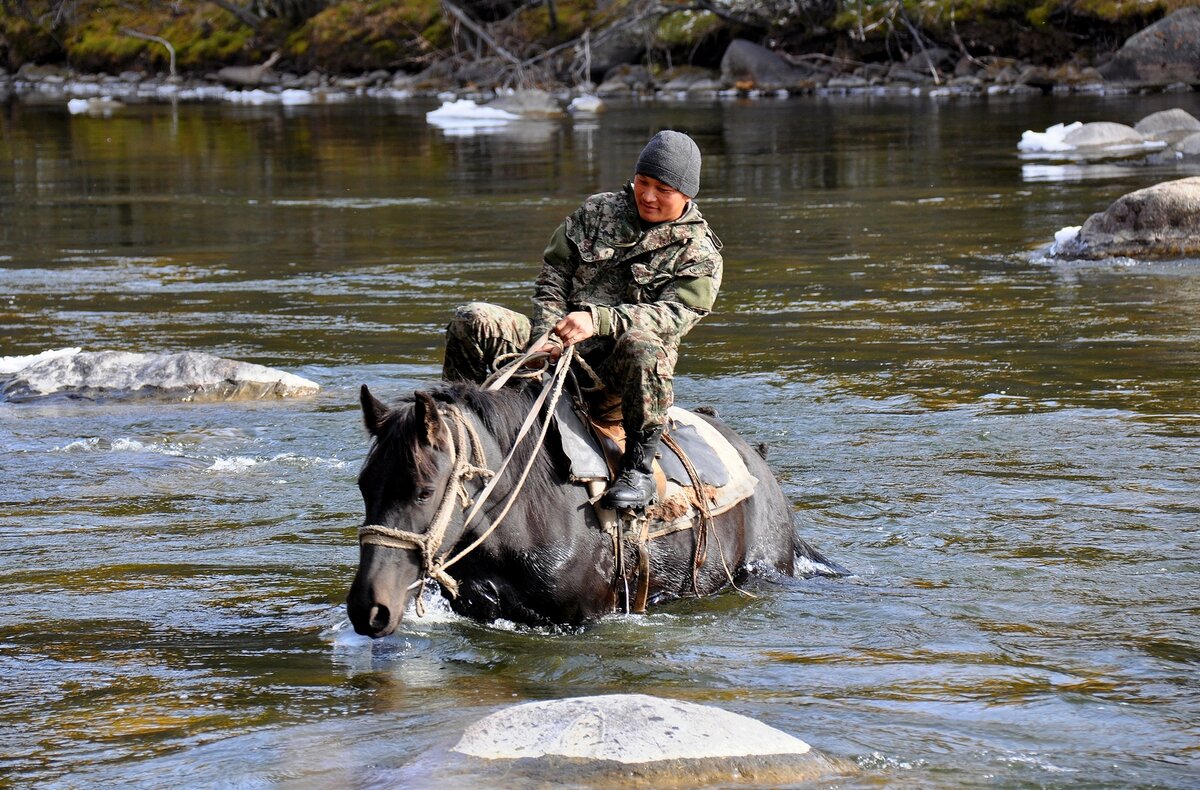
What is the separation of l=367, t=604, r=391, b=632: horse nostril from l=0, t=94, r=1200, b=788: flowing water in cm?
40

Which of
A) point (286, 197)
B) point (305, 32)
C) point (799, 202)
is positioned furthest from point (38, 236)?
point (305, 32)

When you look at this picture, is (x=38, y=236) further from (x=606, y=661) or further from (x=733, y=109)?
(x=733, y=109)

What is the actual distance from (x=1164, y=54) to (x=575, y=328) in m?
47.6

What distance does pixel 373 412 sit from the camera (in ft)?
18.2

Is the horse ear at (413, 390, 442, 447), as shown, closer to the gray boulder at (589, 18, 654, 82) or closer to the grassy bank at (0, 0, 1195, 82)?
the grassy bank at (0, 0, 1195, 82)

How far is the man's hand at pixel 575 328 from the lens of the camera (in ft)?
20.1

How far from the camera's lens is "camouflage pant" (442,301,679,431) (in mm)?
6297

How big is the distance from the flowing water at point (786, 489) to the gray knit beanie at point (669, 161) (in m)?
1.88

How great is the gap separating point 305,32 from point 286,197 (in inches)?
1995

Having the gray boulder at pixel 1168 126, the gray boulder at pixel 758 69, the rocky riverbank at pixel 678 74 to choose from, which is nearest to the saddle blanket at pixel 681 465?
the gray boulder at pixel 1168 126

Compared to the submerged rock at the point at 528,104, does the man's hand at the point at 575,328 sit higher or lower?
lower

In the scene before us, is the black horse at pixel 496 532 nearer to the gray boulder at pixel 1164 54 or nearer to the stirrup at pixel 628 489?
the stirrup at pixel 628 489

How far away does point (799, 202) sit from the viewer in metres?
25.4

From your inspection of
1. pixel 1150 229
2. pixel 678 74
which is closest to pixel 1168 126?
pixel 1150 229
